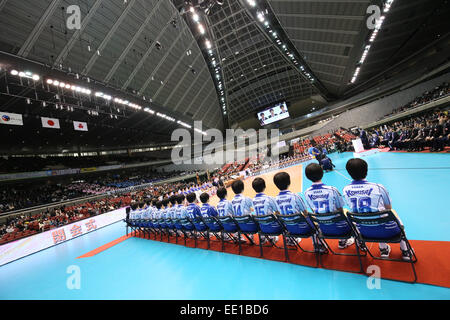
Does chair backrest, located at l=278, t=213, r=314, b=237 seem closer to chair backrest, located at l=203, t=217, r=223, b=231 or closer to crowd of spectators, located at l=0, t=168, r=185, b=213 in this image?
chair backrest, located at l=203, t=217, r=223, b=231

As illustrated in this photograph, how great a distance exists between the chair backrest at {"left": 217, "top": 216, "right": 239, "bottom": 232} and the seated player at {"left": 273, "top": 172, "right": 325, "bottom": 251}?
119 centimetres

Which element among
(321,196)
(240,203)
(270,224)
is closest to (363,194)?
(321,196)

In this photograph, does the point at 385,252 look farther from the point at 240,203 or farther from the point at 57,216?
the point at 57,216

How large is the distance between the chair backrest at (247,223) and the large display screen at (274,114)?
4001cm

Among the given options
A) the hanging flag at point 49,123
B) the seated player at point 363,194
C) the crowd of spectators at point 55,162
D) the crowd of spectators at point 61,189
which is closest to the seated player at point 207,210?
the seated player at point 363,194

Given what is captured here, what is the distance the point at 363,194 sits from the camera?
8.09ft

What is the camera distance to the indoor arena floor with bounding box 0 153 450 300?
244cm

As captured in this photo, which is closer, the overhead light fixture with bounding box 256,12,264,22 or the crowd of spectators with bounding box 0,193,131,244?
the crowd of spectators with bounding box 0,193,131,244

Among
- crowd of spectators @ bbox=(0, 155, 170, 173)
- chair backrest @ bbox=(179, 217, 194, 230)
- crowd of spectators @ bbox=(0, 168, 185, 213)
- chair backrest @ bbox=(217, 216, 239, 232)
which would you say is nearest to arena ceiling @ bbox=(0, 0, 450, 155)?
crowd of spectators @ bbox=(0, 155, 170, 173)

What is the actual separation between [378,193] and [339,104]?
142ft

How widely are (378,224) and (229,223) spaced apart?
2726 millimetres

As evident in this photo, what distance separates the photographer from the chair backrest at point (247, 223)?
374 centimetres

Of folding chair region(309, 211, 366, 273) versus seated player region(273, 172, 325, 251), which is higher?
seated player region(273, 172, 325, 251)

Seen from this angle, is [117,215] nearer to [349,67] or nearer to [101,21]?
[101,21]
